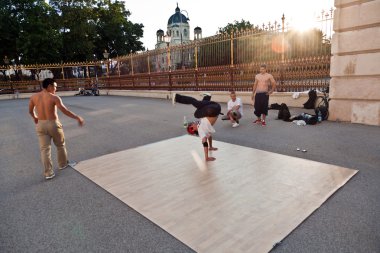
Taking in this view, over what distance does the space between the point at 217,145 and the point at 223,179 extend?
6.88 ft

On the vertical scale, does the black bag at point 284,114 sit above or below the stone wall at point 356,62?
below

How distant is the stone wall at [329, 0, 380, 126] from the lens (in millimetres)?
7672

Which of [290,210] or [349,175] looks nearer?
[290,210]

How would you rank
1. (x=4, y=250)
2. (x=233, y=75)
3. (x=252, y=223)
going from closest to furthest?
(x=4, y=250) → (x=252, y=223) → (x=233, y=75)

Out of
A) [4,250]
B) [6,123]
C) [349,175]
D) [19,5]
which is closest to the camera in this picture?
[4,250]

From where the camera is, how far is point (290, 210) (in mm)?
3371

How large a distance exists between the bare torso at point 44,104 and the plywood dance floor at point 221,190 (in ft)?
3.93

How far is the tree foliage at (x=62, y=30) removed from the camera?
30000 mm

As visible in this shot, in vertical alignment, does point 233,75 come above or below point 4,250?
above

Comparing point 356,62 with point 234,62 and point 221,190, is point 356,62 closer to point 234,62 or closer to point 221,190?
point 234,62

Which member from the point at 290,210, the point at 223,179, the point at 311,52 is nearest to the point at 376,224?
the point at 290,210

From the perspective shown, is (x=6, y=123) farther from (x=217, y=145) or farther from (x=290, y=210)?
(x=290, y=210)

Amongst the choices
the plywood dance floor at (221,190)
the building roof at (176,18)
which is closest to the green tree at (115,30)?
the plywood dance floor at (221,190)

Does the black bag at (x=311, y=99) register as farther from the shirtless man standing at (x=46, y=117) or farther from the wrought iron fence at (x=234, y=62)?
the shirtless man standing at (x=46, y=117)
